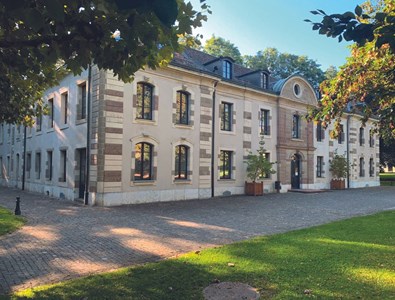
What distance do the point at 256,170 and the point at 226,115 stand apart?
3874mm

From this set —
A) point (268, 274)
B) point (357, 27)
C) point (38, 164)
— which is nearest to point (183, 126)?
point (38, 164)

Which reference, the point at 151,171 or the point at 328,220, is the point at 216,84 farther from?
the point at 328,220

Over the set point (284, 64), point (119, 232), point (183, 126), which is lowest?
point (119, 232)

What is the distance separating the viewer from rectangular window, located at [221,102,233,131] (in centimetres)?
2055

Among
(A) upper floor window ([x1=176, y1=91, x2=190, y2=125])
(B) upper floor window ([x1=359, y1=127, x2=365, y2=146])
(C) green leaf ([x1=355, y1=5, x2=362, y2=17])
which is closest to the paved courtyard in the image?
(A) upper floor window ([x1=176, y1=91, x2=190, y2=125])

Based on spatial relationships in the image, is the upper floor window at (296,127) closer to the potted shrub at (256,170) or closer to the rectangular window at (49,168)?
the potted shrub at (256,170)

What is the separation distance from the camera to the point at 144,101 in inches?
657

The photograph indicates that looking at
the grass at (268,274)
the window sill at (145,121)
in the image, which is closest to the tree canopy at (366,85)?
the grass at (268,274)

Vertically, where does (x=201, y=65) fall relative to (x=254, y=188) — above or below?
above

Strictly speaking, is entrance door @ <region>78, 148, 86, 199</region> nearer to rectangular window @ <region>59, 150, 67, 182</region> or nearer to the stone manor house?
the stone manor house

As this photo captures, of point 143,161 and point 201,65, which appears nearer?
point 143,161

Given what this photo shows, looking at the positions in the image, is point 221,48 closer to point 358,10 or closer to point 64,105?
point 64,105

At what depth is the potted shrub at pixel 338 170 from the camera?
89.9 feet

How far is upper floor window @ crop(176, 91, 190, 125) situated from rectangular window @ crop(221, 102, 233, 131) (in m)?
2.91
